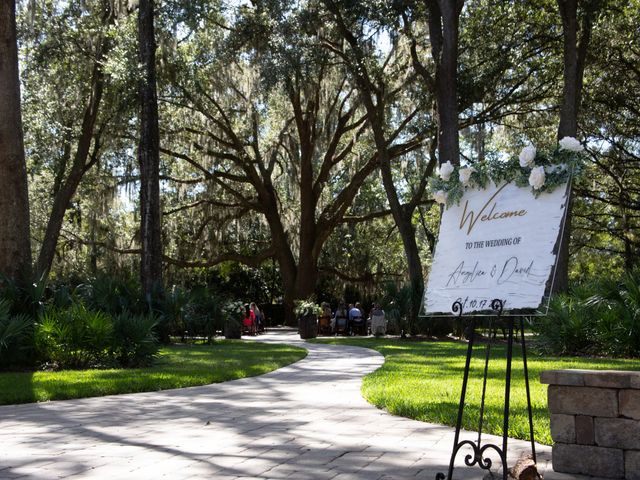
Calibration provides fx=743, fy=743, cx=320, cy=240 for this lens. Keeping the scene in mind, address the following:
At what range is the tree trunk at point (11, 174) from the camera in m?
13.3

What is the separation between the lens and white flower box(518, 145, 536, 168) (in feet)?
15.9

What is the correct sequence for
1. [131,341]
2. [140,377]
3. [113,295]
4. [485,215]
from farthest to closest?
[113,295] < [131,341] < [140,377] < [485,215]

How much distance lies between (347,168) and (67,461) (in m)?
27.7

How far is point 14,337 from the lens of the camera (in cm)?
1149

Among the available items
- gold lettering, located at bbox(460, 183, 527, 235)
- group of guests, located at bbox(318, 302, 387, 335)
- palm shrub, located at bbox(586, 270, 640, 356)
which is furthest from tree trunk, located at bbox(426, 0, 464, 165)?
gold lettering, located at bbox(460, 183, 527, 235)

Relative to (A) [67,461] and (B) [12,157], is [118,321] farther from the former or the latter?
(A) [67,461]

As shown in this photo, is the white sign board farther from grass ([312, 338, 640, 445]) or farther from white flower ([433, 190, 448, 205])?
grass ([312, 338, 640, 445])

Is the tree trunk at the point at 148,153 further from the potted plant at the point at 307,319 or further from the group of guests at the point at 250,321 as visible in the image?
the group of guests at the point at 250,321

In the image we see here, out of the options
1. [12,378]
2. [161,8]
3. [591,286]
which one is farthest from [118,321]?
[161,8]

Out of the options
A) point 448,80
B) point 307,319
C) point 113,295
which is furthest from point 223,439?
point 307,319

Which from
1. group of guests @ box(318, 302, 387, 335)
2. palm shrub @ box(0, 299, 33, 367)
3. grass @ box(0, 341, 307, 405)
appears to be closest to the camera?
grass @ box(0, 341, 307, 405)

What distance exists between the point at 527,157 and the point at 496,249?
64 cm

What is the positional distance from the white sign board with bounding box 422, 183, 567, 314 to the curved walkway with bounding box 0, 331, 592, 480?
1.18 m

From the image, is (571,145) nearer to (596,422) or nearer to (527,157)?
(527,157)
